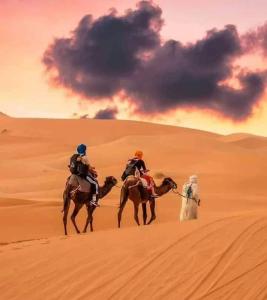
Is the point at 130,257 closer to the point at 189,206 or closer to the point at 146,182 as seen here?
the point at 189,206

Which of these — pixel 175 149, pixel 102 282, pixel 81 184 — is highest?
pixel 175 149

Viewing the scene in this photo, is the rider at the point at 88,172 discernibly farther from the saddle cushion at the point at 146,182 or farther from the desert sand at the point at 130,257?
→ the desert sand at the point at 130,257

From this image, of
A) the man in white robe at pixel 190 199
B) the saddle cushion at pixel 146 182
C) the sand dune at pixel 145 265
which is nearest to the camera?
the sand dune at pixel 145 265

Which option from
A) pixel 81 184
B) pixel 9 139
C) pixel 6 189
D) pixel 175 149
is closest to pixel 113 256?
pixel 81 184

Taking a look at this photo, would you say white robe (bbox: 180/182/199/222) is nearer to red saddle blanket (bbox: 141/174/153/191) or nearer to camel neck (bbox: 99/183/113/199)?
red saddle blanket (bbox: 141/174/153/191)

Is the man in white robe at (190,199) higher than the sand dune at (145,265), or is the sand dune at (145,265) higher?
the man in white robe at (190,199)

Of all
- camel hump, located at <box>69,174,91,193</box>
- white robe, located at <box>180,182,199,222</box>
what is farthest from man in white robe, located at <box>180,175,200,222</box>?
camel hump, located at <box>69,174,91,193</box>

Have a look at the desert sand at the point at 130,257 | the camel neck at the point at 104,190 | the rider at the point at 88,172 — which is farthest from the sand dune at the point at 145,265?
the camel neck at the point at 104,190

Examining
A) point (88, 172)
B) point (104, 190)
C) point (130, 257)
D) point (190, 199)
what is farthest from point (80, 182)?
point (130, 257)

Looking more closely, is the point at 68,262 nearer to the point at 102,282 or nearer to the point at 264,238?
the point at 102,282

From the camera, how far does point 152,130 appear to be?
284ft

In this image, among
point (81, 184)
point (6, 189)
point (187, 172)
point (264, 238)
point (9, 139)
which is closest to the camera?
point (264, 238)

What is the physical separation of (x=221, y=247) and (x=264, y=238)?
1046mm

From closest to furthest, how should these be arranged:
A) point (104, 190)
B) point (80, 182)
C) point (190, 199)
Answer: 1. point (80, 182)
2. point (190, 199)
3. point (104, 190)
